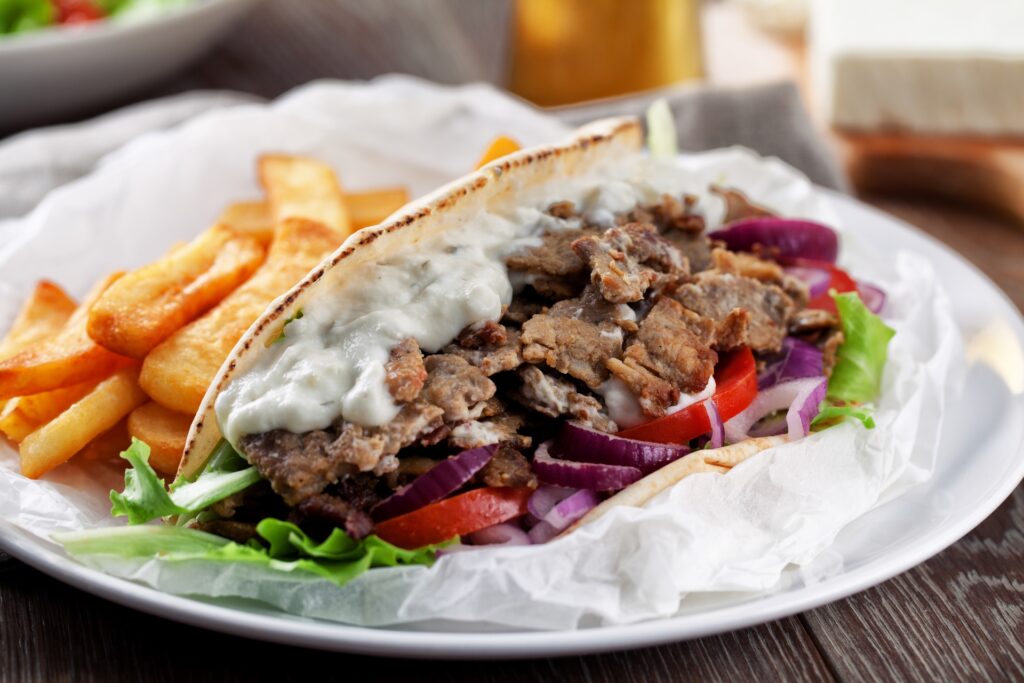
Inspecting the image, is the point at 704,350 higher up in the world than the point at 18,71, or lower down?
lower down

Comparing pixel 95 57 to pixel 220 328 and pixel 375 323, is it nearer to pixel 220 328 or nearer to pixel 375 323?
pixel 220 328

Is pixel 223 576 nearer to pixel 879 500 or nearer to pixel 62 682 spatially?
pixel 62 682

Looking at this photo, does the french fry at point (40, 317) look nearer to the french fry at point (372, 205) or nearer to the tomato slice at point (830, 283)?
the french fry at point (372, 205)

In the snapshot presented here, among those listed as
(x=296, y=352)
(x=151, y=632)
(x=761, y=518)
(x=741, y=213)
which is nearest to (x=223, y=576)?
(x=151, y=632)

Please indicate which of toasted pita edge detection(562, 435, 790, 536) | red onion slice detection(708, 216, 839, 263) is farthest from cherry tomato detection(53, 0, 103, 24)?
toasted pita edge detection(562, 435, 790, 536)

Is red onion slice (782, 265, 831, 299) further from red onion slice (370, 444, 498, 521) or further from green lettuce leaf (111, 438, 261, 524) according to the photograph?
green lettuce leaf (111, 438, 261, 524)

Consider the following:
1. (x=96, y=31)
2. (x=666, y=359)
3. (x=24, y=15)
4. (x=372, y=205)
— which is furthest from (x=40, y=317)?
(x=24, y=15)

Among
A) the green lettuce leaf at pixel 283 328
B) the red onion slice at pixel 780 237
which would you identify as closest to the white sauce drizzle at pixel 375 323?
the green lettuce leaf at pixel 283 328
